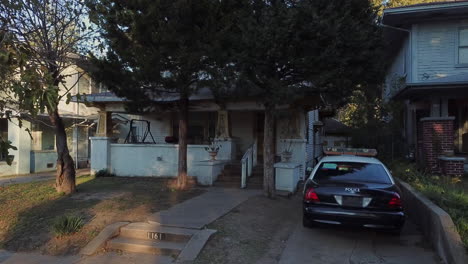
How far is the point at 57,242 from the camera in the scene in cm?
716

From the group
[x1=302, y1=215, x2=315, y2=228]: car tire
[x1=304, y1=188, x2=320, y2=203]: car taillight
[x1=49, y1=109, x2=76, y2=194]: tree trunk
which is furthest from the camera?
[x1=49, y1=109, x2=76, y2=194]: tree trunk

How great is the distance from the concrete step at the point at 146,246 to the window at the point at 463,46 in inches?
503

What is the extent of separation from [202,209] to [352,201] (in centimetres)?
367

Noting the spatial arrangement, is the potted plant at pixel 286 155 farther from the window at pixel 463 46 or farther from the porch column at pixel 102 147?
the porch column at pixel 102 147

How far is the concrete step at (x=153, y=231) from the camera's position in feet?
22.8

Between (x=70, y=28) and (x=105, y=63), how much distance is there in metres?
1.73

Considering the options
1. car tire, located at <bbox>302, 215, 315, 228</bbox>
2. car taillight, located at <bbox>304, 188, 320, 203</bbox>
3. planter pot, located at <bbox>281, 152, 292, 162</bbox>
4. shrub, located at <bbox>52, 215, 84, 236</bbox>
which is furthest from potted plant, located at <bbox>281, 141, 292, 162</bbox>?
shrub, located at <bbox>52, 215, 84, 236</bbox>

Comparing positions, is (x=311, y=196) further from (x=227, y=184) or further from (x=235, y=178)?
(x=235, y=178)

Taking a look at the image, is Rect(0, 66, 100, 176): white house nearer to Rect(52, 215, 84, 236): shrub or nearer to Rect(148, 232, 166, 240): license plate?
Rect(52, 215, 84, 236): shrub

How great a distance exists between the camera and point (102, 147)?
A: 1612 centimetres

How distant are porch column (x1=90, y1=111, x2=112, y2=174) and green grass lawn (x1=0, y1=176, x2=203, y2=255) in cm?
264

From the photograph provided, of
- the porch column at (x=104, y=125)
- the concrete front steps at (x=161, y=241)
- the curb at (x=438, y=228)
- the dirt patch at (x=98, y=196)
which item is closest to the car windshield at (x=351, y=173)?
the curb at (x=438, y=228)

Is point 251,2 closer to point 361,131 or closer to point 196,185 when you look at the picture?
point 196,185

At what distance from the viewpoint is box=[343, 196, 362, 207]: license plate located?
259 inches
